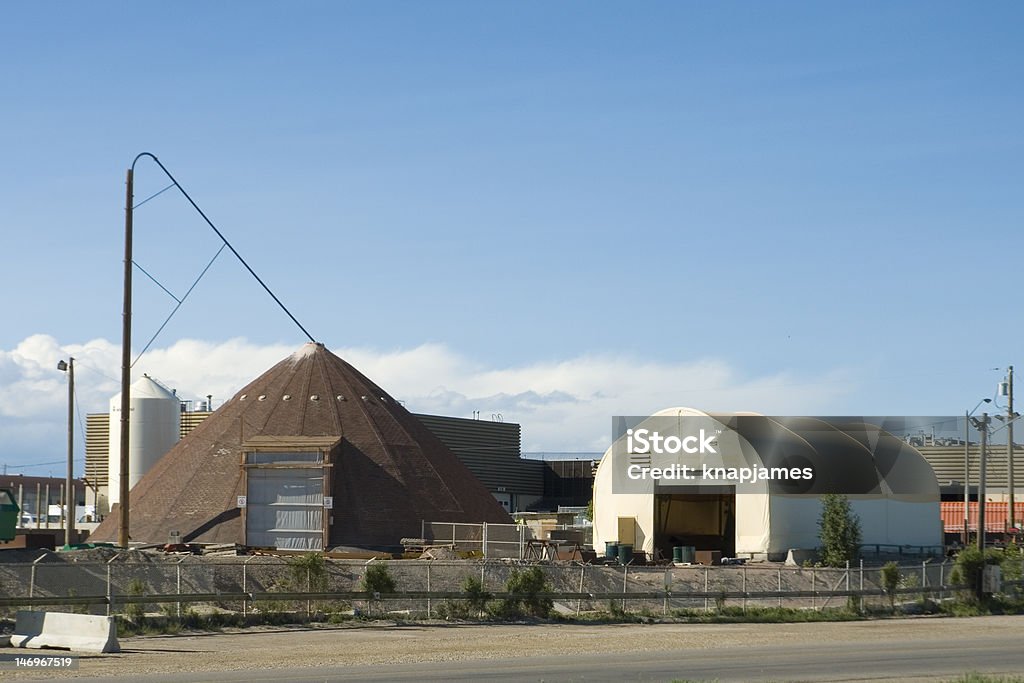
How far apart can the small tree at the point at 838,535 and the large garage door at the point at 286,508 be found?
64.7 feet

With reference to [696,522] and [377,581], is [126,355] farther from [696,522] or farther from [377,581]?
[696,522]

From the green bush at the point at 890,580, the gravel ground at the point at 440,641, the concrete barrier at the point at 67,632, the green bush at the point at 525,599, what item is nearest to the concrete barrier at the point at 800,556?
the green bush at the point at 890,580

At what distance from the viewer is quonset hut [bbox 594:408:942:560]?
51.9 meters

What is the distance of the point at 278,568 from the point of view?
37188 mm

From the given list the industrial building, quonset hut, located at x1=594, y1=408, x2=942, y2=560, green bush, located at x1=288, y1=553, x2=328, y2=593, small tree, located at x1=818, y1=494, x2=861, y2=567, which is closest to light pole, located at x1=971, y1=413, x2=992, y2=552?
quonset hut, located at x1=594, y1=408, x2=942, y2=560

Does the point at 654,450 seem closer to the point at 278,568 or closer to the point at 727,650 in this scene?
the point at 278,568

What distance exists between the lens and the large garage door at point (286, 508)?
51.0 meters

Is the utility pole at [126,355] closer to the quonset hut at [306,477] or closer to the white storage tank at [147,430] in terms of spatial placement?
the quonset hut at [306,477]

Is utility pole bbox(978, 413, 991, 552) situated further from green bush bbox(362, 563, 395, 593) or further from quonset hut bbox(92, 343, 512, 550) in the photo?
green bush bbox(362, 563, 395, 593)

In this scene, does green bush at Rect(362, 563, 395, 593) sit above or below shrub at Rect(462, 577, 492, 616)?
above

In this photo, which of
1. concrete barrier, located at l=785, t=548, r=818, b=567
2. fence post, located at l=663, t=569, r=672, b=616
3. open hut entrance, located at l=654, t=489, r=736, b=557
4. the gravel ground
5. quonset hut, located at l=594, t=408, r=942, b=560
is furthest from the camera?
open hut entrance, located at l=654, t=489, r=736, b=557

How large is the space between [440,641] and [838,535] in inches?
Result: 973

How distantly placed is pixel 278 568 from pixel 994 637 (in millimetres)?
19702

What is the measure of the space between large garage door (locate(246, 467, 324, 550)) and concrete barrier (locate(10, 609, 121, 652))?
25.6 metres
